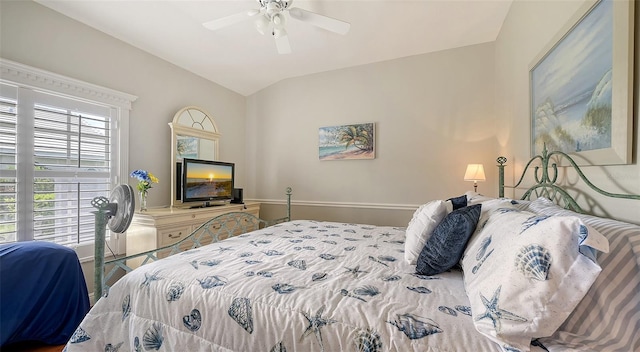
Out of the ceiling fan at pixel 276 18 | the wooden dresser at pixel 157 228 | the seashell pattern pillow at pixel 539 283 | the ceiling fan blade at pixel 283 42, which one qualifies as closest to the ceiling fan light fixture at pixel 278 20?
the ceiling fan at pixel 276 18

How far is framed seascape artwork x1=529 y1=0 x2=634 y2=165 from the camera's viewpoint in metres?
1.00

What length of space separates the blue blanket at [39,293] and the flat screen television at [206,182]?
1237 millimetres

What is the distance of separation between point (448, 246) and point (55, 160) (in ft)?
10.1

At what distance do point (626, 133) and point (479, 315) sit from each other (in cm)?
94

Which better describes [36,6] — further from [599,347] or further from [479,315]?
[599,347]

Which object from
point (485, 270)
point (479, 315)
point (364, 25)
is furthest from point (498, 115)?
point (479, 315)

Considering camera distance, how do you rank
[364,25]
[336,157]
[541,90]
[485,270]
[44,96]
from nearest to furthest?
[485,270] → [541,90] → [44,96] → [364,25] → [336,157]

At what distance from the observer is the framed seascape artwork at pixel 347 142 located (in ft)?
11.2

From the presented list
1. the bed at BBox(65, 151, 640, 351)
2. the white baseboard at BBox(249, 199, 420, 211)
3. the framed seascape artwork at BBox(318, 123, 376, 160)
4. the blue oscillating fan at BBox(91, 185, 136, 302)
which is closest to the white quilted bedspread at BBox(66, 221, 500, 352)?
the bed at BBox(65, 151, 640, 351)

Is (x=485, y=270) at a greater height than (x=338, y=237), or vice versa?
(x=485, y=270)

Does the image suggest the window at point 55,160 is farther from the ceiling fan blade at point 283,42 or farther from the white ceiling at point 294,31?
the ceiling fan blade at point 283,42

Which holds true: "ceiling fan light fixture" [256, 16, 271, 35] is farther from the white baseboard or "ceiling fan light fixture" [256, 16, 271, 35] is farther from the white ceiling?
the white baseboard

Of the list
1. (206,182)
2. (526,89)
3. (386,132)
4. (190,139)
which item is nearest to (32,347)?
(206,182)

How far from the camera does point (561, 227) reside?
0.71 m
